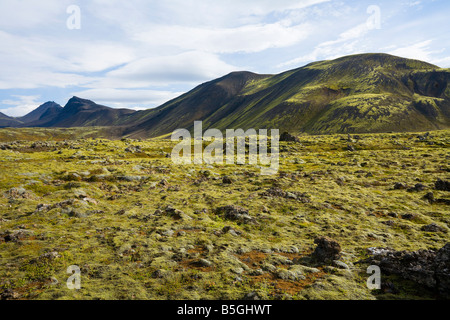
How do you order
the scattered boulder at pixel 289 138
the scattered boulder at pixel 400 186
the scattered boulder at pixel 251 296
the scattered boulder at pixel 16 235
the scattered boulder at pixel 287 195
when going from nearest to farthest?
the scattered boulder at pixel 251 296 → the scattered boulder at pixel 16 235 → the scattered boulder at pixel 287 195 → the scattered boulder at pixel 400 186 → the scattered boulder at pixel 289 138

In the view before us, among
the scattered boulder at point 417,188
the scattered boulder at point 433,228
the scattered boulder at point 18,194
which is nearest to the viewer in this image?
the scattered boulder at point 433,228

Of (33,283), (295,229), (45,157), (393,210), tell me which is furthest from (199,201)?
(45,157)

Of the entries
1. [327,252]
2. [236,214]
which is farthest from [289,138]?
[327,252]

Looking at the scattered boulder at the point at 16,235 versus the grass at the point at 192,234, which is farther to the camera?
the scattered boulder at the point at 16,235

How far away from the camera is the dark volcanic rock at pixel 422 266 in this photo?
40.1 ft

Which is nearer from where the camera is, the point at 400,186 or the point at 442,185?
the point at 442,185

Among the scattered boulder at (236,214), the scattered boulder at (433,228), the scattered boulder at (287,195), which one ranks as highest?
the scattered boulder at (287,195)

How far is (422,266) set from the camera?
44.4ft

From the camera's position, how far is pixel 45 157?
6525 cm

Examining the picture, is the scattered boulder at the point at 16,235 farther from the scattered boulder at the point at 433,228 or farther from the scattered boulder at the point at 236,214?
the scattered boulder at the point at 433,228

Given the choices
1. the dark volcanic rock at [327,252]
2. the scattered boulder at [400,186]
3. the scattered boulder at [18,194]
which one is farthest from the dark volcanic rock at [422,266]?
the scattered boulder at [18,194]

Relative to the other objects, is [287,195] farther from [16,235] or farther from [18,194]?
[18,194]

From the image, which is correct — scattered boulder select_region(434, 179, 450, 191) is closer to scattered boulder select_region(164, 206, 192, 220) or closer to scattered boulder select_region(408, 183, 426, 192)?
scattered boulder select_region(408, 183, 426, 192)

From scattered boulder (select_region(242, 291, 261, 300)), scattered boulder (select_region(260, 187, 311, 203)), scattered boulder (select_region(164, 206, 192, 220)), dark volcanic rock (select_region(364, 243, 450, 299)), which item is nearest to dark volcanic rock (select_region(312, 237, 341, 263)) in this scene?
dark volcanic rock (select_region(364, 243, 450, 299))
